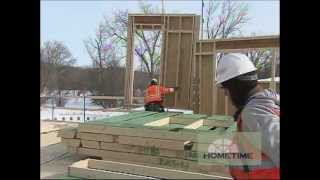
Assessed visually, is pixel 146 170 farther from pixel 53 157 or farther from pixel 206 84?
pixel 206 84

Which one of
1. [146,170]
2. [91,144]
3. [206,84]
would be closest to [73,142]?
[91,144]

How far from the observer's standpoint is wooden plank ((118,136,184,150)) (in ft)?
13.5

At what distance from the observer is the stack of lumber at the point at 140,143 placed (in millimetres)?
4078

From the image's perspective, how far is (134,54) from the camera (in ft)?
27.5

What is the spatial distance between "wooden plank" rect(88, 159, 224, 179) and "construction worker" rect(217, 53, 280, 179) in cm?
210

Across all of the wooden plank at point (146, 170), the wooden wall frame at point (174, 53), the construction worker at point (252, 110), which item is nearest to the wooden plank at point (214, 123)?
the wooden plank at point (146, 170)

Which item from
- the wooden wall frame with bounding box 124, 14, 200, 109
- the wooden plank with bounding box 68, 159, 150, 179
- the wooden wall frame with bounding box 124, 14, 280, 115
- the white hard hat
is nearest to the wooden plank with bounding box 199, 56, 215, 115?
the wooden wall frame with bounding box 124, 14, 280, 115

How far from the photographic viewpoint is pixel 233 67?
4.96 feet

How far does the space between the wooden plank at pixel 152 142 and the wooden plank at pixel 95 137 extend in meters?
0.16

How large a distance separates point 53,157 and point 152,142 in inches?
69.6

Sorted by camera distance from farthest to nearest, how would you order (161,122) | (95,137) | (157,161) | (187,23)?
(187,23) → (161,122) → (95,137) → (157,161)

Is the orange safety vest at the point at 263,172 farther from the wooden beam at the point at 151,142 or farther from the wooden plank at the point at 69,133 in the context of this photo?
the wooden plank at the point at 69,133
